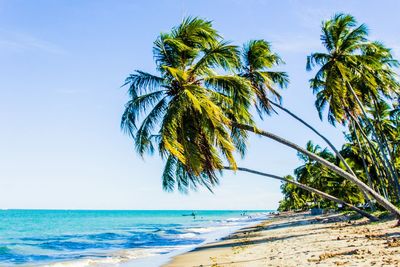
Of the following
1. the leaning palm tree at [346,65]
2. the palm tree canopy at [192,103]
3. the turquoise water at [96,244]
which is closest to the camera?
the palm tree canopy at [192,103]

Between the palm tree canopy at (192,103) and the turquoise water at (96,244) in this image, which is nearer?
the palm tree canopy at (192,103)

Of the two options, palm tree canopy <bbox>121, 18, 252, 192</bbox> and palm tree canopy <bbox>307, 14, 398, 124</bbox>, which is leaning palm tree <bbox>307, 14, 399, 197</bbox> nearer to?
palm tree canopy <bbox>307, 14, 398, 124</bbox>

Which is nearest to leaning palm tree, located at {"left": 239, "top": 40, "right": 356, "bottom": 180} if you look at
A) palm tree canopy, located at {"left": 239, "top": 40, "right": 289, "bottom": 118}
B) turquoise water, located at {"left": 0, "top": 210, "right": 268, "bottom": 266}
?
palm tree canopy, located at {"left": 239, "top": 40, "right": 289, "bottom": 118}

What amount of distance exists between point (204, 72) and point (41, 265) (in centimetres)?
1414

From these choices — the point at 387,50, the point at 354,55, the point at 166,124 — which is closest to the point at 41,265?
the point at 166,124

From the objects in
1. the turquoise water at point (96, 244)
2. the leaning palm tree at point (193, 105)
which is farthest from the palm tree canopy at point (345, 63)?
the turquoise water at point (96, 244)

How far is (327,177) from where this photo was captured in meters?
42.9

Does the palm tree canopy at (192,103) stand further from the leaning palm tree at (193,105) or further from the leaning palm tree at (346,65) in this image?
the leaning palm tree at (346,65)

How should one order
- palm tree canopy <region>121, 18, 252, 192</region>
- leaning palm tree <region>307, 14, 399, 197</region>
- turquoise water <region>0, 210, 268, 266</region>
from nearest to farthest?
1. palm tree canopy <region>121, 18, 252, 192</region>
2. leaning palm tree <region>307, 14, 399, 197</region>
3. turquoise water <region>0, 210, 268, 266</region>

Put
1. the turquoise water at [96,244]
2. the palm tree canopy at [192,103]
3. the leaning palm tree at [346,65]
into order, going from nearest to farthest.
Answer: the palm tree canopy at [192,103] → the leaning palm tree at [346,65] → the turquoise water at [96,244]

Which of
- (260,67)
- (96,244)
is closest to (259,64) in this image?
(260,67)

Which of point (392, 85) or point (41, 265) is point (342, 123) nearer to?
point (392, 85)

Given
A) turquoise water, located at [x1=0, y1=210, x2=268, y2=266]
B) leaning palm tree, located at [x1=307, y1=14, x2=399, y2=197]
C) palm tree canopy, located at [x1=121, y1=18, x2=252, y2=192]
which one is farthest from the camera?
turquoise water, located at [x1=0, y1=210, x2=268, y2=266]

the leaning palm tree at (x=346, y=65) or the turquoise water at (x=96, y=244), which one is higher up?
the leaning palm tree at (x=346, y=65)
